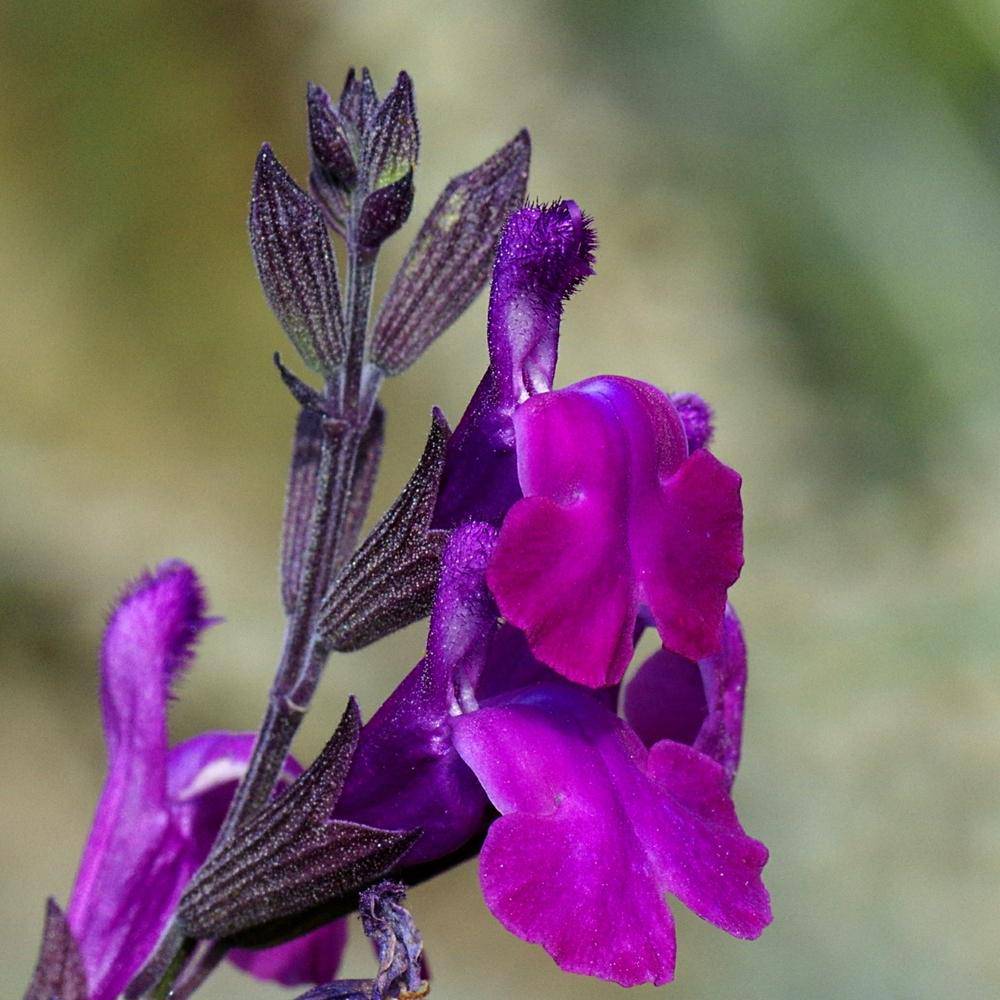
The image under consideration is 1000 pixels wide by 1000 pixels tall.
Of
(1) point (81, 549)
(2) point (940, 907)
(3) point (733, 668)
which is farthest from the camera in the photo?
(1) point (81, 549)

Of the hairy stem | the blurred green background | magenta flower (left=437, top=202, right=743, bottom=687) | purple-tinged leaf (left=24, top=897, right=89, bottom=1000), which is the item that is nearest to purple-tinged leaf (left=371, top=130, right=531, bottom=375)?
the hairy stem

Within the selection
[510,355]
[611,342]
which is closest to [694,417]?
[510,355]

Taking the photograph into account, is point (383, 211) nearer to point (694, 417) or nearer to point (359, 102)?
point (359, 102)

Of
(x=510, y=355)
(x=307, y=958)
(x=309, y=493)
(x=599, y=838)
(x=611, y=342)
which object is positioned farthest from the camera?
(x=611, y=342)

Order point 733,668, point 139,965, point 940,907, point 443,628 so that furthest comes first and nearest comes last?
1. point 940,907
2. point 139,965
3. point 733,668
4. point 443,628

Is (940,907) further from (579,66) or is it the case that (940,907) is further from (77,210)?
(77,210)

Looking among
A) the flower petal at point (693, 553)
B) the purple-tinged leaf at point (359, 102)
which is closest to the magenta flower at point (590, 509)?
the flower petal at point (693, 553)

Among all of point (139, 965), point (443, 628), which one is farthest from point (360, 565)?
point (139, 965)

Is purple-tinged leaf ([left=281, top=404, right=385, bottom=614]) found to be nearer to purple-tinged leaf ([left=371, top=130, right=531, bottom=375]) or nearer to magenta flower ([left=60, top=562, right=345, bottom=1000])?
purple-tinged leaf ([left=371, top=130, right=531, bottom=375])
